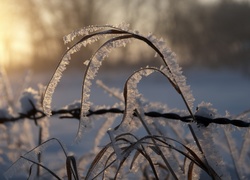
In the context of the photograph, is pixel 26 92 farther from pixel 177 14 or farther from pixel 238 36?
pixel 177 14

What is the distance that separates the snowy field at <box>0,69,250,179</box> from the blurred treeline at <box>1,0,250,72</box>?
0.78m

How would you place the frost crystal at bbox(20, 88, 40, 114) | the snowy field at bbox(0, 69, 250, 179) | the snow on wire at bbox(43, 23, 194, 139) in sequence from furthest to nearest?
1. the snowy field at bbox(0, 69, 250, 179)
2. the frost crystal at bbox(20, 88, 40, 114)
3. the snow on wire at bbox(43, 23, 194, 139)

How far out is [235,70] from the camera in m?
15.7

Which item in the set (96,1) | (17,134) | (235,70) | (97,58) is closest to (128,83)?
(97,58)

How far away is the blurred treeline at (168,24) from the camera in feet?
54.6

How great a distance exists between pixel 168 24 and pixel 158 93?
278 inches

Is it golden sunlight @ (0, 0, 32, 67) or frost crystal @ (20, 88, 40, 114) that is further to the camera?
golden sunlight @ (0, 0, 32, 67)

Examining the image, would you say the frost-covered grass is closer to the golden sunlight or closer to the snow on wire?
the snow on wire

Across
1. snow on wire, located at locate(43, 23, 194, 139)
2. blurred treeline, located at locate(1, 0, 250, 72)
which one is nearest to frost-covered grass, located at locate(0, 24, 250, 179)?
snow on wire, located at locate(43, 23, 194, 139)

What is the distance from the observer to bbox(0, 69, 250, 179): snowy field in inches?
142

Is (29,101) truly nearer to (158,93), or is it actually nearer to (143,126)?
(143,126)

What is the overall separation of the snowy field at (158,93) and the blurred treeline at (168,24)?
2.56 feet

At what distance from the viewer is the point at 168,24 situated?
17.2 meters

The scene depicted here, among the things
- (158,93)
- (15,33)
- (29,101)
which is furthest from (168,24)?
(29,101)
